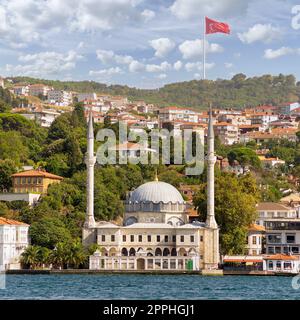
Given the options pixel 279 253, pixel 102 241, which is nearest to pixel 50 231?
pixel 102 241

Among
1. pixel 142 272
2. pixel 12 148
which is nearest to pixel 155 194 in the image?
pixel 142 272

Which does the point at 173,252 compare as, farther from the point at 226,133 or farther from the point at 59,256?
the point at 226,133

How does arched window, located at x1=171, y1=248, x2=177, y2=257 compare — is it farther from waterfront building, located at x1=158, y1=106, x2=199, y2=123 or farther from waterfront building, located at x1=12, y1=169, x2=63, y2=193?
waterfront building, located at x1=158, y1=106, x2=199, y2=123

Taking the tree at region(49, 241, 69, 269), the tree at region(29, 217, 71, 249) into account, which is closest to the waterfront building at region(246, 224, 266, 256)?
the tree at region(29, 217, 71, 249)

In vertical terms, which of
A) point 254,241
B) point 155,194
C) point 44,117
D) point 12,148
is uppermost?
point 44,117

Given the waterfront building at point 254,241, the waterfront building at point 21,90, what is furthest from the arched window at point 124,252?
the waterfront building at point 21,90

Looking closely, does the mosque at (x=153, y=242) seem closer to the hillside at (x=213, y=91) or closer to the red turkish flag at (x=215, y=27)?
the red turkish flag at (x=215, y=27)

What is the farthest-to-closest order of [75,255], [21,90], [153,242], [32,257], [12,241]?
[21,90]
[153,242]
[12,241]
[32,257]
[75,255]
